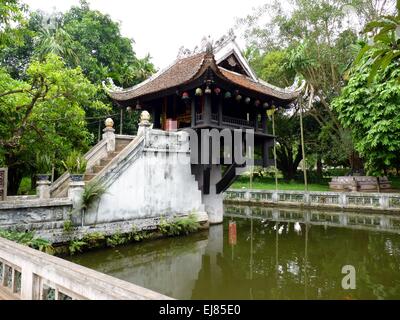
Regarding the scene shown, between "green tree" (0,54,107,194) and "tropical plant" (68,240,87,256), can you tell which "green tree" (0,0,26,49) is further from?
"tropical plant" (68,240,87,256)

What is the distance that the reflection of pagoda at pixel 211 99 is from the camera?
34.7ft

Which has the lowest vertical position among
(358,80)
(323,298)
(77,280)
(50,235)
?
(323,298)

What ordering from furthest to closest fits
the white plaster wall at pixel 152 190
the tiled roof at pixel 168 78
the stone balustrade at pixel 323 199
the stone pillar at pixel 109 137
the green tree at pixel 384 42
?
the stone balustrade at pixel 323 199
the tiled roof at pixel 168 78
the stone pillar at pixel 109 137
the white plaster wall at pixel 152 190
the green tree at pixel 384 42

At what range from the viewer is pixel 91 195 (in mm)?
8266

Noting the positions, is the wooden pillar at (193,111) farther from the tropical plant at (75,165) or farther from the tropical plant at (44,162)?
the tropical plant at (44,162)

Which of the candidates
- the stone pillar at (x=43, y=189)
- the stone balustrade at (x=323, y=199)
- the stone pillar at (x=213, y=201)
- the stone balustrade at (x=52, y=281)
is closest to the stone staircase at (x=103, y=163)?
the stone pillar at (x=43, y=189)

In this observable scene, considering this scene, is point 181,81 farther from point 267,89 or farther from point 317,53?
point 317,53

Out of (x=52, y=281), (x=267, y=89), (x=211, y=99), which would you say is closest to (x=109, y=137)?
(x=211, y=99)

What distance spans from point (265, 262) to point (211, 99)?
5729 millimetres

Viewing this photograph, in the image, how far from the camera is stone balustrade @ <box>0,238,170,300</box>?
2.34 metres

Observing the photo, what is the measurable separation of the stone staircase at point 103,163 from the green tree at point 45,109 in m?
0.87

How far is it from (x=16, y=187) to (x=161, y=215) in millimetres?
7814
